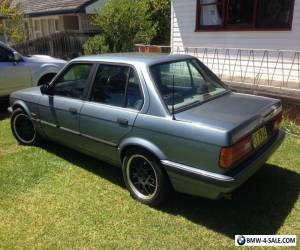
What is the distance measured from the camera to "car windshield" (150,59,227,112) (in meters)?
3.78

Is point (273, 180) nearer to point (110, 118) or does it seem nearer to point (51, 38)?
point (110, 118)

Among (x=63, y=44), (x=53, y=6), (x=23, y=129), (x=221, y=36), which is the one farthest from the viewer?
(x=53, y=6)

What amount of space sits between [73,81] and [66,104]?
40 centimetres

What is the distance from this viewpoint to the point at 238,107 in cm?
379

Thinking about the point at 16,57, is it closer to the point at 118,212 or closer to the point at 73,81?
the point at 73,81

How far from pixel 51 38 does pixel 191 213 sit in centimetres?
1432

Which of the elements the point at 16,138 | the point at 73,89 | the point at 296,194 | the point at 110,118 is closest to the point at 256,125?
the point at 296,194

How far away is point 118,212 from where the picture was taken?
12.8 feet

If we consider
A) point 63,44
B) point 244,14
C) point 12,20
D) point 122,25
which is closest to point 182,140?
point 244,14

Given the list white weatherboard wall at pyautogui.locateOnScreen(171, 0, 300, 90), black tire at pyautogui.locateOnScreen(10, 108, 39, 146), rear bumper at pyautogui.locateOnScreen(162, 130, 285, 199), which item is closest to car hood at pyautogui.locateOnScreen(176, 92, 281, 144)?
rear bumper at pyautogui.locateOnScreen(162, 130, 285, 199)

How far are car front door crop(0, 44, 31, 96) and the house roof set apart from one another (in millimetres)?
8997

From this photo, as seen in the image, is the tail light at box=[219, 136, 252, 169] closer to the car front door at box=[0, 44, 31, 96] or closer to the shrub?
the car front door at box=[0, 44, 31, 96]

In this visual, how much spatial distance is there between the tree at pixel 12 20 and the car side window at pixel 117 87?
1238 cm

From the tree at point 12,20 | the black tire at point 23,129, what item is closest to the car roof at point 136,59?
the black tire at point 23,129
